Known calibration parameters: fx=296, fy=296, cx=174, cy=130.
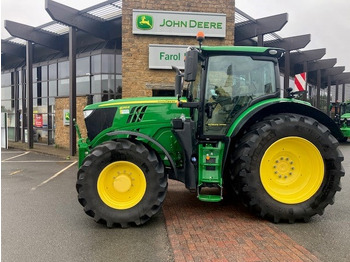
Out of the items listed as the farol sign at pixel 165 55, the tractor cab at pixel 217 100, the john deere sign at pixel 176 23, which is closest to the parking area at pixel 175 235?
the tractor cab at pixel 217 100

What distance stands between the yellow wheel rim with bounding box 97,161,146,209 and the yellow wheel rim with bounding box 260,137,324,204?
1824 mm

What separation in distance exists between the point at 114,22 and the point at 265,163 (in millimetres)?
9911

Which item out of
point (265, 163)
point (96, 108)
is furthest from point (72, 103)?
point (265, 163)

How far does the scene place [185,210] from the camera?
4918 millimetres

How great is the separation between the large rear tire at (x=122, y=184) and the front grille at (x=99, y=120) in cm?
68

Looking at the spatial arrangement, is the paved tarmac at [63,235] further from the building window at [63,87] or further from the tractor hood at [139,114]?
the building window at [63,87]

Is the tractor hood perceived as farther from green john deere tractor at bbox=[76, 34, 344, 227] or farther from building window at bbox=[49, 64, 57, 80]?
building window at bbox=[49, 64, 57, 80]

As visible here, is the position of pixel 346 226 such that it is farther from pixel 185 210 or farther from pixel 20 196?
pixel 20 196

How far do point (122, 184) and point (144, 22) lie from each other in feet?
25.6

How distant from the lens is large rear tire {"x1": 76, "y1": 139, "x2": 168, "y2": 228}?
4160 millimetres

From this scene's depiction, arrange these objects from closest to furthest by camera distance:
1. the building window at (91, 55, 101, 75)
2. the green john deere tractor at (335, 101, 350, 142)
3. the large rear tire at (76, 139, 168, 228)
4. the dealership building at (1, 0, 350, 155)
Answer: the large rear tire at (76, 139, 168, 228)
the dealership building at (1, 0, 350, 155)
the building window at (91, 55, 101, 75)
the green john deere tractor at (335, 101, 350, 142)

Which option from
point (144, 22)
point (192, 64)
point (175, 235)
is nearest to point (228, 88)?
point (192, 64)

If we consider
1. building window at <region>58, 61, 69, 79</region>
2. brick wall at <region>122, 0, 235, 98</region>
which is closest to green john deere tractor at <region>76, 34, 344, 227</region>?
brick wall at <region>122, 0, 235, 98</region>

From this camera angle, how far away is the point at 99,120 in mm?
4902
